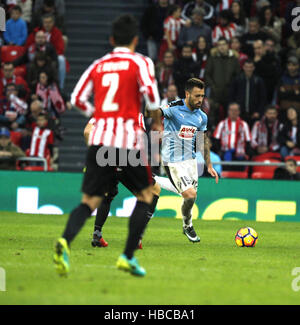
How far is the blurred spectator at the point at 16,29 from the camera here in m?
19.8

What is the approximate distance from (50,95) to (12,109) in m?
0.94

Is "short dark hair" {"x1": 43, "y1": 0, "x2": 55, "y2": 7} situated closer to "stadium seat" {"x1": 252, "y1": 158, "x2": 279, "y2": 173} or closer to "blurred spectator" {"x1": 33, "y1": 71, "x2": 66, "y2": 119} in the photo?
"blurred spectator" {"x1": 33, "y1": 71, "x2": 66, "y2": 119}

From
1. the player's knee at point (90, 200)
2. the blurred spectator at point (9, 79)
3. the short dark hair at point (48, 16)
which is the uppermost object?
the short dark hair at point (48, 16)

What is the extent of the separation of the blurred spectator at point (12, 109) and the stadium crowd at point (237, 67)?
3.30 metres

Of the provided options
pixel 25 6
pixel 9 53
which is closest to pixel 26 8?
pixel 25 6

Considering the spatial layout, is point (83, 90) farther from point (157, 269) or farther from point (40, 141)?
point (40, 141)

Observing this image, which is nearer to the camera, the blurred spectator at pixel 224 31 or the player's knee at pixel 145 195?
the player's knee at pixel 145 195

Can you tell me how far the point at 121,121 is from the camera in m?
7.40

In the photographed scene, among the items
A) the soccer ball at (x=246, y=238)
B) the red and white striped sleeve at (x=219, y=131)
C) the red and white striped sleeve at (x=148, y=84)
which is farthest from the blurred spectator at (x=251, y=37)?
the red and white striped sleeve at (x=148, y=84)

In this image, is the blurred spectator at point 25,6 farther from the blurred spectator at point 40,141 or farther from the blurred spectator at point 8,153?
the blurred spectator at point 8,153

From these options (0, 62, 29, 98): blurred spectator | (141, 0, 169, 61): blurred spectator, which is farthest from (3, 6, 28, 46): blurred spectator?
(141, 0, 169, 61): blurred spectator

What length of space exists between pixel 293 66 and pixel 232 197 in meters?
4.05

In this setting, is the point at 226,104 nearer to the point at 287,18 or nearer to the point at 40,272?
the point at 287,18

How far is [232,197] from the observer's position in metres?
16.5
